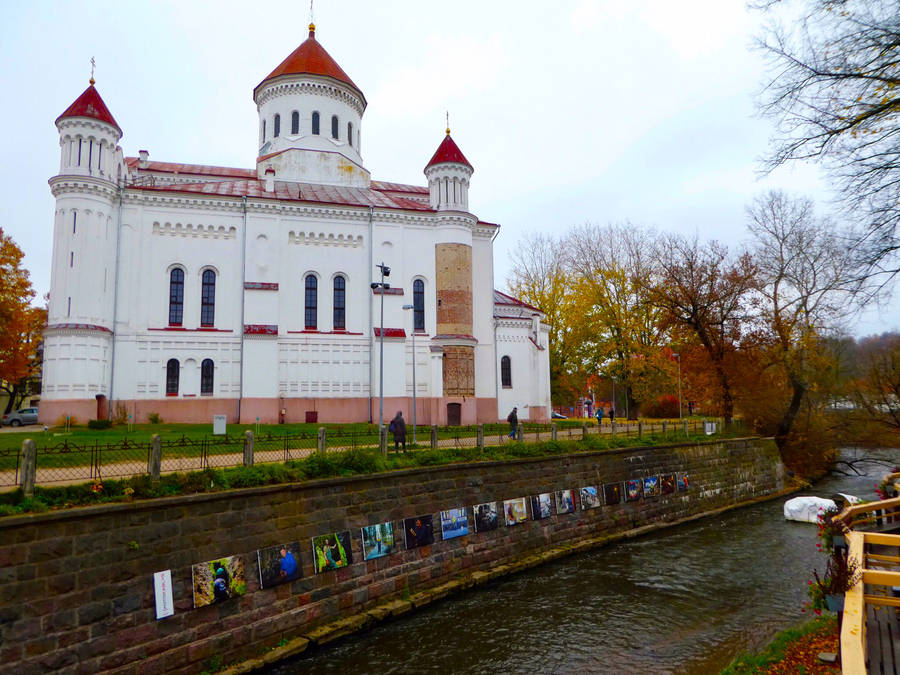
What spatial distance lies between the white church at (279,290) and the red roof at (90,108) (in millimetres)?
90

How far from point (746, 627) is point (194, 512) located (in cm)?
1249

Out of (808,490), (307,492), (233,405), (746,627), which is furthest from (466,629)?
(808,490)

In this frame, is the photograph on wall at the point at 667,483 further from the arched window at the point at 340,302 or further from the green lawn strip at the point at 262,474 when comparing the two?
the arched window at the point at 340,302

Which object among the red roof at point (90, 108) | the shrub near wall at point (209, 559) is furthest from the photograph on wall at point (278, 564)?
the red roof at point (90, 108)

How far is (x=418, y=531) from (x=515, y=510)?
425cm

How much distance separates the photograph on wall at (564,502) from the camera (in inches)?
799

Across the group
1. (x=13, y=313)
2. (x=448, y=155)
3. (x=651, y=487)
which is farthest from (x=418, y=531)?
(x=13, y=313)

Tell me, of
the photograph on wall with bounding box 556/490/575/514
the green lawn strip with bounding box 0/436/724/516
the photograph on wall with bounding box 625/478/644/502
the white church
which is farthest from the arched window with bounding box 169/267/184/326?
the photograph on wall with bounding box 625/478/644/502

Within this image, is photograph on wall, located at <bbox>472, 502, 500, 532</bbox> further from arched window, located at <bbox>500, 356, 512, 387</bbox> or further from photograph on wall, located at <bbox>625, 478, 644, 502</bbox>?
arched window, located at <bbox>500, 356, 512, 387</bbox>

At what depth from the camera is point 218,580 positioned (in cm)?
1133

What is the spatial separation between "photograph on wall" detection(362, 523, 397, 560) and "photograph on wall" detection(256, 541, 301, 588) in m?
1.98

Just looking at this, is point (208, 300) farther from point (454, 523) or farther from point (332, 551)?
point (332, 551)

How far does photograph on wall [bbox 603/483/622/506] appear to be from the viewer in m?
22.2

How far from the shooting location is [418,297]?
35.7 metres
